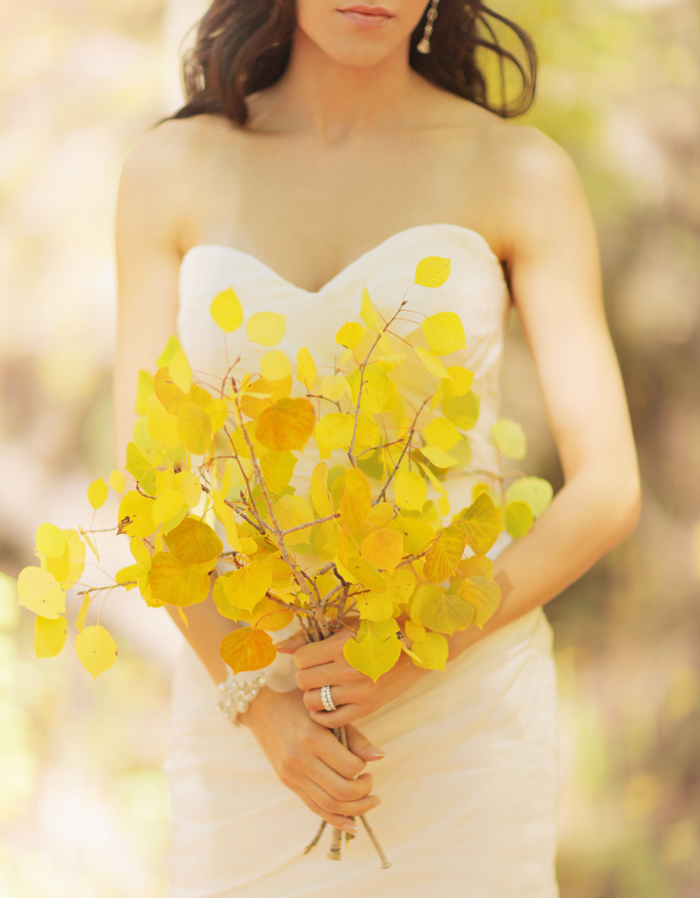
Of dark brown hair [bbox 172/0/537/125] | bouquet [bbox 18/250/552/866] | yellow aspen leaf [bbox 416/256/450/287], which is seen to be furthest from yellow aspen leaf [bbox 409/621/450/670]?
dark brown hair [bbox 172/0/537/125]

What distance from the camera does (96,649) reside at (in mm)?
598

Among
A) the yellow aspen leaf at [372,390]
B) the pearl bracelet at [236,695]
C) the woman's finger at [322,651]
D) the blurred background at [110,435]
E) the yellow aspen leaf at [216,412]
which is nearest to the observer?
the yellow aspen leaf at [216,412]

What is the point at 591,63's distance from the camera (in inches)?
62.1

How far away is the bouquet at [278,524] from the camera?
0.55 m

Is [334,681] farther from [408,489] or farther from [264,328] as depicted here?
→ [264,328]

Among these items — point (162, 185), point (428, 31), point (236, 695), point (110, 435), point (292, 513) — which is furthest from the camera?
point (110, 435)

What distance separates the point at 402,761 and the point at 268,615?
0.34 metres

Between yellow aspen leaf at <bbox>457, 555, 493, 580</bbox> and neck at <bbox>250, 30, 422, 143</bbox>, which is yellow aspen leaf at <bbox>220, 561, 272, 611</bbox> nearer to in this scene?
yellow aspen leaf at <bbox>457, 555, 493, 580</bbox>

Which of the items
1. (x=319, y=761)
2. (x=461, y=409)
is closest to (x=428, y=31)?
(x=461, y=409)

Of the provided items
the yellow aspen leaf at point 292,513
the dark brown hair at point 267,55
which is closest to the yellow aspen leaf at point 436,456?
the yellow aspen leaf at point 292,513

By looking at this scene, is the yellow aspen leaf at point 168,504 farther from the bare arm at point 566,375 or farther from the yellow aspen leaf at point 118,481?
the bare arm at point 566,375

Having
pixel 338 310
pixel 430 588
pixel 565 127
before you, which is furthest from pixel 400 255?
pixel 565 127

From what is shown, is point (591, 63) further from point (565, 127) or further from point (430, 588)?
point (430, 588)

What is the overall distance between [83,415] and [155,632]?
1.65ft
